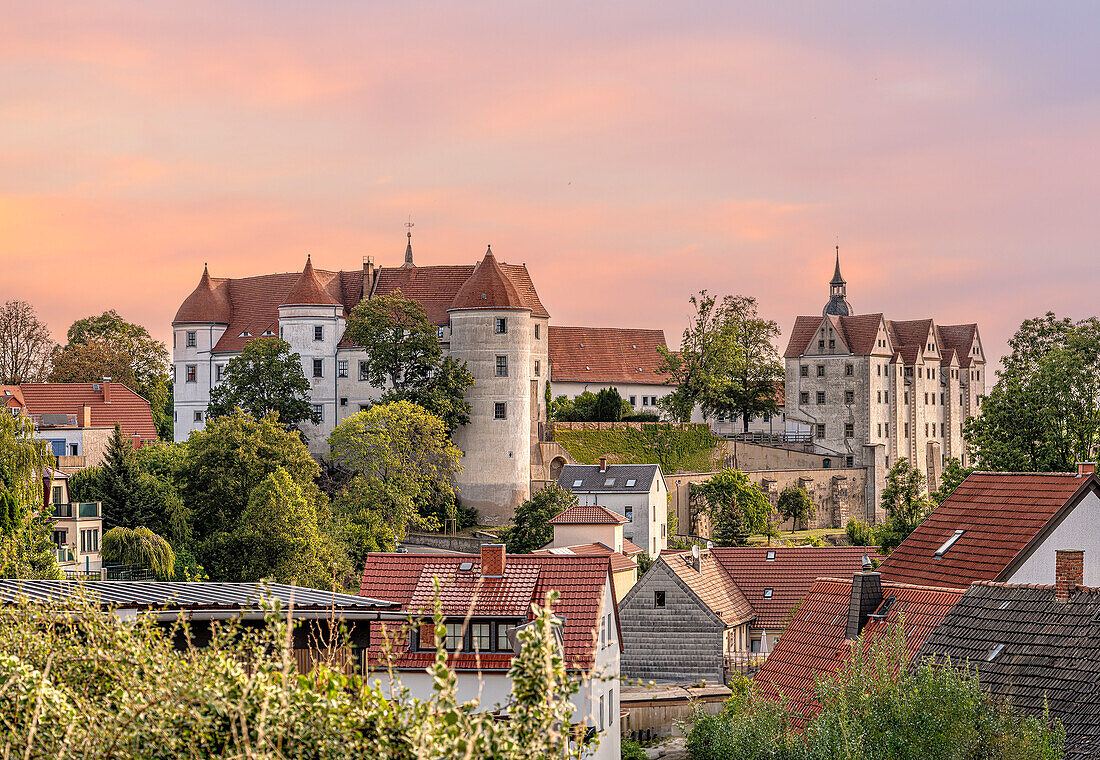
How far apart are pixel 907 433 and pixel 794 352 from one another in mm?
9202

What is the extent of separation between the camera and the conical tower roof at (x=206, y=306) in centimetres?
8062

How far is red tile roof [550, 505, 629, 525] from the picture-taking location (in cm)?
5697

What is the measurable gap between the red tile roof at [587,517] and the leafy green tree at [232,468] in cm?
1034

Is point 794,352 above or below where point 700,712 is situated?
above

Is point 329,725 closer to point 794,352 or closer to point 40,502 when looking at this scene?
point 40,502

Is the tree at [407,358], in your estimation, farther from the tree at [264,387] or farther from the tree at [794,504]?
the tree at [794,504]

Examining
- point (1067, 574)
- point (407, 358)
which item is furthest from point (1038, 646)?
point (407, 358)

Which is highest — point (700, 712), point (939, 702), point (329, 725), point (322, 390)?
point (322, 390)

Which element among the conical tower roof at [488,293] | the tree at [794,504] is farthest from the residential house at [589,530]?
the tree at [794,504]

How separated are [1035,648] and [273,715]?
13.5 meters

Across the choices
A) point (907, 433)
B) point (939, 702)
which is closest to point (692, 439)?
point (907, 433)

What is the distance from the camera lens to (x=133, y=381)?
310 ft

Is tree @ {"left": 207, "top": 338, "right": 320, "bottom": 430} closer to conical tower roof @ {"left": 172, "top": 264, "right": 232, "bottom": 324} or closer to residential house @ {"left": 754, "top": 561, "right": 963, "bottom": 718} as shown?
conical tower roof @ {"left": 172, "top": 264, "right": 232, "bottom": 324}

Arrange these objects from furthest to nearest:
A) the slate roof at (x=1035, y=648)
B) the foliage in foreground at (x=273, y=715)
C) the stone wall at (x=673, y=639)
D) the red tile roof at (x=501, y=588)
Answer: the stone wall at (x=673, y=639)
the red tile roof at (x=501, y=588)
the slate roof at (x=1035, y=648)
the foliage in foreground at (x=273, y=715)
